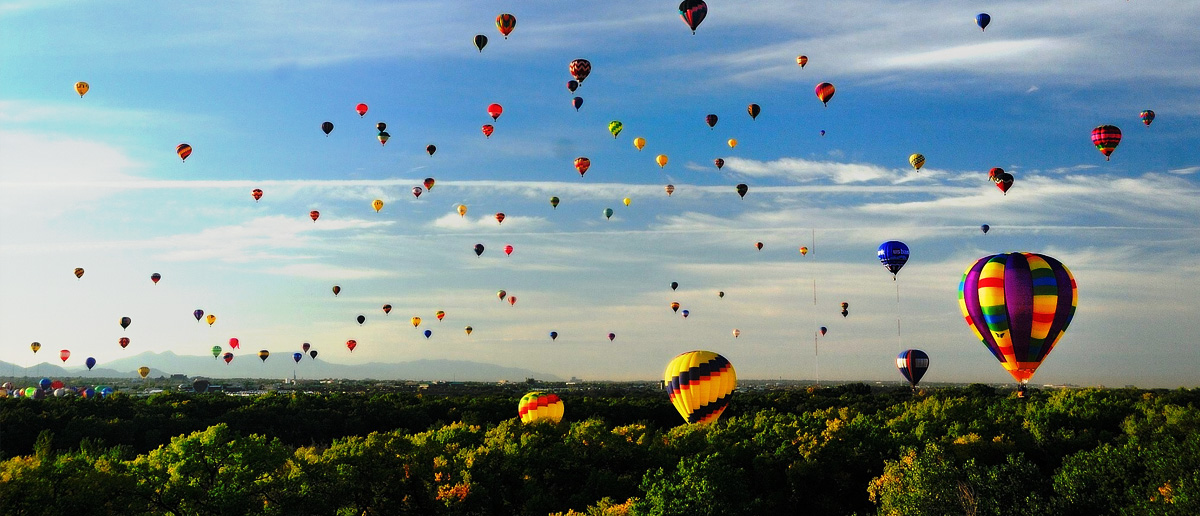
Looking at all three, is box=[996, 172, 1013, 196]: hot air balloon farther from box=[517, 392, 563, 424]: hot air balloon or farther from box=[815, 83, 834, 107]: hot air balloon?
box=[517, 392, 563, 424]: hot air balloon

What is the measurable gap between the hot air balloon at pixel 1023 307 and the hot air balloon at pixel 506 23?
1512 inches

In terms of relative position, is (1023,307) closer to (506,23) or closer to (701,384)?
(701,384)

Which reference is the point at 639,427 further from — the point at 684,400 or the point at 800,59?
the point at 800,59

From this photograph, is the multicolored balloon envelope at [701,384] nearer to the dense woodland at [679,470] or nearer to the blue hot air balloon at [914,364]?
the dense woodland at [679,470]

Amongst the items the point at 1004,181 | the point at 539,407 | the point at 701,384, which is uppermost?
the point at 1004,181

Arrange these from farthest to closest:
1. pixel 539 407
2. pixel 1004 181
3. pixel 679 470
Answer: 1. pixel 539 407
2. pixel 1004 181
3. pixel 679 470

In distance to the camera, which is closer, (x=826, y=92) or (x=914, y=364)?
(x=826, y=92)

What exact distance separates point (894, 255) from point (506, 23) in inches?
1360

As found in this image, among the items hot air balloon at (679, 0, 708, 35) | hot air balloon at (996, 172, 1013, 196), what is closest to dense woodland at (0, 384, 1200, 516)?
hot air balloon at (996, 172, 1013, 196)

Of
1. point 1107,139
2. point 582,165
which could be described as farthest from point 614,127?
point 1107,139

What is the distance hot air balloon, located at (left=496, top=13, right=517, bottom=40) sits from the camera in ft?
231

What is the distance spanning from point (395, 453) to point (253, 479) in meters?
8.34

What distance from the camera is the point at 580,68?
73.8m

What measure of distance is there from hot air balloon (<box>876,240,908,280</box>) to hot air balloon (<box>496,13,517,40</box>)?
3338 centimetres
